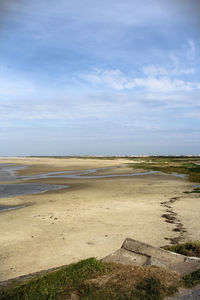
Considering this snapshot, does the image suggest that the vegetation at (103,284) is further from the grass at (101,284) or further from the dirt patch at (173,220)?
the dirt patch at (173,220)

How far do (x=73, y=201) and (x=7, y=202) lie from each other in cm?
452

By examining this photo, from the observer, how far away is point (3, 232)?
34.2 ft

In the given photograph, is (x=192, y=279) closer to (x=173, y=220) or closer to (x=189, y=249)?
(x=189, y=249)

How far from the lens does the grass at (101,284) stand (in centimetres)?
447

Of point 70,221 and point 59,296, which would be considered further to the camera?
point 70,221

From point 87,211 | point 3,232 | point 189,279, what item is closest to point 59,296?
point 189,279

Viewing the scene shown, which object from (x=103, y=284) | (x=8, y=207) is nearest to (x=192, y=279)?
(x=103, y=284)

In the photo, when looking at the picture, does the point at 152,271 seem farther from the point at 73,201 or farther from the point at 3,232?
the point at 73,201

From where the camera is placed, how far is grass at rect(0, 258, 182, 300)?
14.7 feet

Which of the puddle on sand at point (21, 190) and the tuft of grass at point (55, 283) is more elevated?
the tuft of grass at point (55, 283)

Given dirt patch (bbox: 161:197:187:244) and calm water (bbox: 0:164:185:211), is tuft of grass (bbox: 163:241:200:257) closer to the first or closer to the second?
dirt patch (bbox: 161:197:187:244)

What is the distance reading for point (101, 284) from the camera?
4.86 metres

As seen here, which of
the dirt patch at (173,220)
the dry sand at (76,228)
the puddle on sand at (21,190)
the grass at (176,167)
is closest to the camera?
the dry sand at (76,228)

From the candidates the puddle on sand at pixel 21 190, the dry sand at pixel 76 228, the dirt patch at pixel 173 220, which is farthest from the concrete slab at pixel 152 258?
the puddle on sand at pixel 21 190
